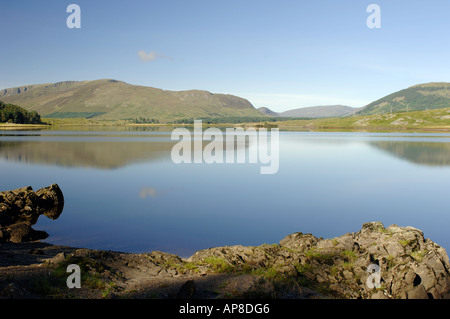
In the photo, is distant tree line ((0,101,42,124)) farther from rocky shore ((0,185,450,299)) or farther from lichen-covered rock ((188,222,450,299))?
lichen-covered rock ((188,222,450,299))

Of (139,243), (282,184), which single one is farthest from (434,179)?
(139,243)

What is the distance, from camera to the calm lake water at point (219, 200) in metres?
18.9

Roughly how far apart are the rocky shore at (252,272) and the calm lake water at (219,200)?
2.96 meters

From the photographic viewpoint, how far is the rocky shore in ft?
35.2

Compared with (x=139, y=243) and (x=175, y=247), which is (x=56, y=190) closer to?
(x=139, y=243)

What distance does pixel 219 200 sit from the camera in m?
26.9

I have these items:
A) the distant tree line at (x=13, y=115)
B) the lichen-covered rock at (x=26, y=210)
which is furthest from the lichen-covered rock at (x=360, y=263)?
the distant tree line at (x=13, y=115)

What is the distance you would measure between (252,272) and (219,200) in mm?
14287

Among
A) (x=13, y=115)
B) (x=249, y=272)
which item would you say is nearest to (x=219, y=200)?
(x=249, y=272)

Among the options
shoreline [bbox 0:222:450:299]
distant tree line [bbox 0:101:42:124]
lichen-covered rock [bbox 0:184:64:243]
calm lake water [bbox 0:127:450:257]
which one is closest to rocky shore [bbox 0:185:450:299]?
shoreline [bbox 0:222:450:299]

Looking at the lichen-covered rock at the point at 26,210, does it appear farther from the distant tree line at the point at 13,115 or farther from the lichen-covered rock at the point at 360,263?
the distant tree line at the point at 13,115

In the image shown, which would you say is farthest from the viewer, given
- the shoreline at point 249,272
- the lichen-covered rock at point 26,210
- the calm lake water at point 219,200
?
the calm lake water at point 219,200

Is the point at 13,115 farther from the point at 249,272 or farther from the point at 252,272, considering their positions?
the point at 252,272

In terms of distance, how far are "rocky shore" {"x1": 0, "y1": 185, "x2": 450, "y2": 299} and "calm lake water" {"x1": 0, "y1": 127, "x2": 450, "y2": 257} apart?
2.96 m
